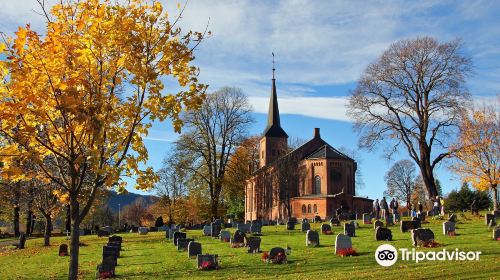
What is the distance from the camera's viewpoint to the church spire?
75.6m

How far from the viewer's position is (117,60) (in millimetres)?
7074

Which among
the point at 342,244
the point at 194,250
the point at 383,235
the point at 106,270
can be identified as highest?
the point at 383,235

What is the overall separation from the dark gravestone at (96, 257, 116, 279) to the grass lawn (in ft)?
1.42

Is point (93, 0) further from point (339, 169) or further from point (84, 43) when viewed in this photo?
point (339, 169)

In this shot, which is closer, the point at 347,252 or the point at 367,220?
the point at 347,252

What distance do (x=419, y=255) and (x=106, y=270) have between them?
406 inches

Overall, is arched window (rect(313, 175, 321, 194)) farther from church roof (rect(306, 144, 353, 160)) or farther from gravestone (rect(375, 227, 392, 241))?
gravestone (rect(375, 227, 392, 241))

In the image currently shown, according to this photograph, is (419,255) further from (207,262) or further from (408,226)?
(408,226)

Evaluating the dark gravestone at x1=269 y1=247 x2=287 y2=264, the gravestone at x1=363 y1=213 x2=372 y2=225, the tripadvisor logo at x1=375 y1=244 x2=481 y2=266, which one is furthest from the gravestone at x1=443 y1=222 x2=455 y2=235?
the gravestone at x1=363 y1=213 x2=372 y2=225

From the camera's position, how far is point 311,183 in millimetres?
61906

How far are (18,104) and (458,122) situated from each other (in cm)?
3328

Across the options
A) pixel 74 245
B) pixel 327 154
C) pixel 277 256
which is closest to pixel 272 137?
pixel 327 154

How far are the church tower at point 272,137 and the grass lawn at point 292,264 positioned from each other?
49.9 meters

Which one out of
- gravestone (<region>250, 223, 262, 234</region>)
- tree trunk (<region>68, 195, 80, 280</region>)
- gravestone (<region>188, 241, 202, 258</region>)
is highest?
tree trunk (<region>68, 195, 80, 280</region>)
